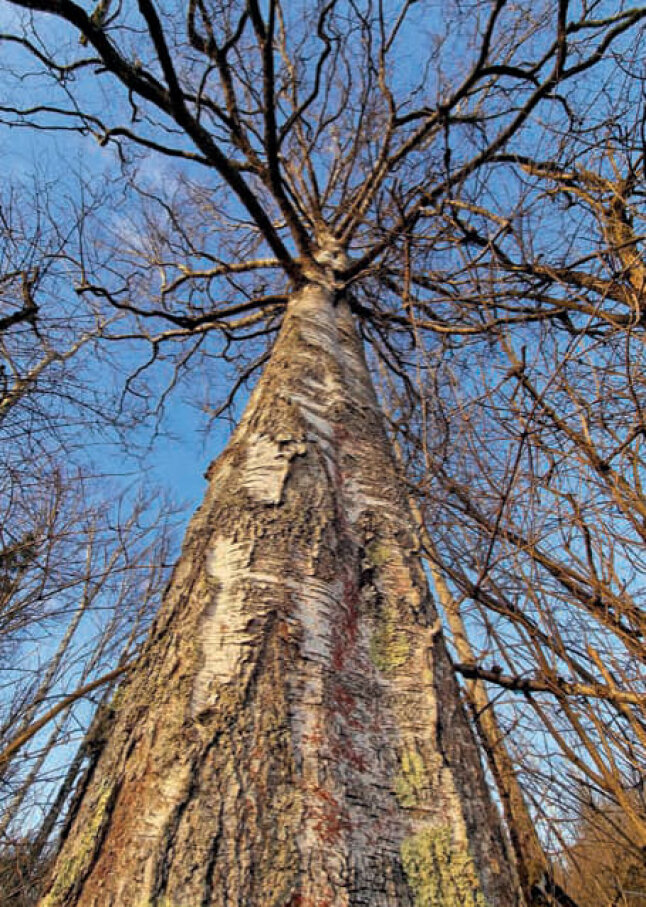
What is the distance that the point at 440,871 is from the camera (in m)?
0.65

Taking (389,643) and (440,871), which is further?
(389,643)

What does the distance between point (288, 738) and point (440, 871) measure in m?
0.27

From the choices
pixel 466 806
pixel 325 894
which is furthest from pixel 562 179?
pixel 325 894

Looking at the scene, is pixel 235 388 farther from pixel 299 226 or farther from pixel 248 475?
pixel 248 475

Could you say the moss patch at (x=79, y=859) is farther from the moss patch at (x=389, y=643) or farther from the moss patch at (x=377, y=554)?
the moss patch at (x=377, y=554)

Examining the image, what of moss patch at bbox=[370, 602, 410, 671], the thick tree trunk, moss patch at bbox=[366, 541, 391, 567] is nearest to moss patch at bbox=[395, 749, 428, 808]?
the thick tree trunk

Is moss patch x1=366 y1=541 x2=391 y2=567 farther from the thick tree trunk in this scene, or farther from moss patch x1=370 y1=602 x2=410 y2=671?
moss patch x1=370 y1=602 x2=410 y2=671

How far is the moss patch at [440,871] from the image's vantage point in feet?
2.03

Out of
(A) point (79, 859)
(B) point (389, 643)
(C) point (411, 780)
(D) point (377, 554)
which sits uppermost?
(D) point (377, 554)

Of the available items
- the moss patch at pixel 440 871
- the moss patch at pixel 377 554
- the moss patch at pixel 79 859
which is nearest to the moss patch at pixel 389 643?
the moss patch at pixel 377 554

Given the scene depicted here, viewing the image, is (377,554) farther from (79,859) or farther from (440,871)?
(79,859)

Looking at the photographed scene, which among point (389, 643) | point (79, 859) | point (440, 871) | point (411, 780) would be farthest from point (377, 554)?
point (79, 859)

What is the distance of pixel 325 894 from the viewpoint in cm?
54

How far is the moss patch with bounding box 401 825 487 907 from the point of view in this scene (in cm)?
62
